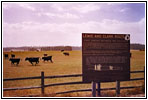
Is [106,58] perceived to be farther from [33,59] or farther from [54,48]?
[33,59]

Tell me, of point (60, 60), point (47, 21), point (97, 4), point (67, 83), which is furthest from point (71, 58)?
point (97, 4)

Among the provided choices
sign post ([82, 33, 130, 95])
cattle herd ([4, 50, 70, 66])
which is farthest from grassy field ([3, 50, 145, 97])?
sign post ([82, 33, 130, 95])

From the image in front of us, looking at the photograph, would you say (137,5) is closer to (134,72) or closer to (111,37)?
(111,37)

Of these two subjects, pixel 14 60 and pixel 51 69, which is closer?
pixel 14 60

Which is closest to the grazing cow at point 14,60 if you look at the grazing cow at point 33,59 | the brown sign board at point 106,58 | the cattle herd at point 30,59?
the cattle herd at point 30,59

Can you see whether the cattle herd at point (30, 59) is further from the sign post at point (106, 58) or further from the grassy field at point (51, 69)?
the sign post at point (106, 58)

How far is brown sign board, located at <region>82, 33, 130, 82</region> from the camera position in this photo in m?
5.17

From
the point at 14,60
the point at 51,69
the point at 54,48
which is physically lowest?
the point at 51,69

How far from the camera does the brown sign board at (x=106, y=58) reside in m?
5.17

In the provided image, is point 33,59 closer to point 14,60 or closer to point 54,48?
point 14,60

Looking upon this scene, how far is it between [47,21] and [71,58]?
1.10 meters

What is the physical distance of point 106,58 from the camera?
5273 mm

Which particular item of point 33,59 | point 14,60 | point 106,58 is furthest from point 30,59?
point 106,58

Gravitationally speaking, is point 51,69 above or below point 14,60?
below
